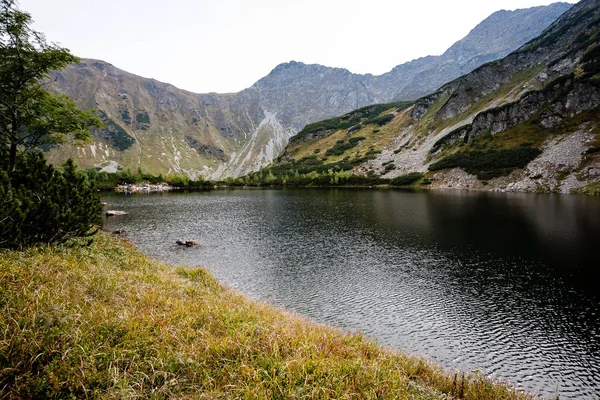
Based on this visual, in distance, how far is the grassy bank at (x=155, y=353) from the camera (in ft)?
22.5

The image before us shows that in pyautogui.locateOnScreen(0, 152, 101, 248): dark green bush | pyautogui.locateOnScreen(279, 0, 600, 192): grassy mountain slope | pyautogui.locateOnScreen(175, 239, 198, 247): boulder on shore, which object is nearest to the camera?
pyautogui.locateOnScreen(0, 152, 101, 248): dark green bush

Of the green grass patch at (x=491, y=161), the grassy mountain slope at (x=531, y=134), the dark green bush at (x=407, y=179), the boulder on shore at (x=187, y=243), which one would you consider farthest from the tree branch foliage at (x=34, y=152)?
the dark green bush at (x=407, y=179)

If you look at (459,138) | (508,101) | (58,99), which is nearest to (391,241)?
(58,99)

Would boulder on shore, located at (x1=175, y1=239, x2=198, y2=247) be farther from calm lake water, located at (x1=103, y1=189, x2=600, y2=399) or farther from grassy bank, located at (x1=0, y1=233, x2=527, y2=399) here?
grassy bank, located at (x1=0, y1=233, x2=527, y2=399)

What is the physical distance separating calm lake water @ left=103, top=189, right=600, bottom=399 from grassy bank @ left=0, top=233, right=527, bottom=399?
5.75m

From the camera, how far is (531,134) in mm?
Result: 134125

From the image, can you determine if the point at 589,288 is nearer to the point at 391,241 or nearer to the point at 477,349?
the point at 477,349

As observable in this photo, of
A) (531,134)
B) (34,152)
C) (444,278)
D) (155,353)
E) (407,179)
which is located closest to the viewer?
(155,353)

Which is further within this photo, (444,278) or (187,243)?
(187,243)

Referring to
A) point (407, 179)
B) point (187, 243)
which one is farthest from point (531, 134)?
point (187, 243)

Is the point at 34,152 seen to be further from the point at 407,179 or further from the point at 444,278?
the point at 407,179

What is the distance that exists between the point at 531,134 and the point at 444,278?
147944mm

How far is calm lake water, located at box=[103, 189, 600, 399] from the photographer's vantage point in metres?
16.5

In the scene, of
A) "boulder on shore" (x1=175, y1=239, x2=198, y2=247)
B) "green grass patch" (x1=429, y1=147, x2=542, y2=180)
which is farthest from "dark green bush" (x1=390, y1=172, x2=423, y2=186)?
"boulder on shore" (x1=175, y1=239, x2=198, y2=247)
